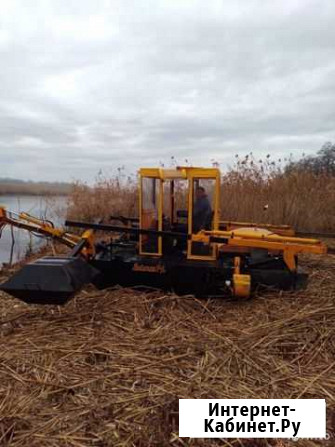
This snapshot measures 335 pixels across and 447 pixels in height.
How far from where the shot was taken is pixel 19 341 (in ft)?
13.3

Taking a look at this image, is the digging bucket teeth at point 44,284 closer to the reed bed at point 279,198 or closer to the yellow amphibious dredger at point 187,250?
the yellow amphibious dredger at point 187,250

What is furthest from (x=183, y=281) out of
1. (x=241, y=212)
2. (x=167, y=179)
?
(x=241, y=212)

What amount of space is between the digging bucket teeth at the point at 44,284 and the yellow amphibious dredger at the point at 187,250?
0.20 meters

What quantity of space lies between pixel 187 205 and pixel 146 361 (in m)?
2.85

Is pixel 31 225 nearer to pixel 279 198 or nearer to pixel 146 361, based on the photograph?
pixel 146 361

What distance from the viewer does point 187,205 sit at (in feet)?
19.4

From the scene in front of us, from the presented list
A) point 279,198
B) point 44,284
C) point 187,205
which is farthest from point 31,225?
point 279,198

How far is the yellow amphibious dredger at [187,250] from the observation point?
5203mm

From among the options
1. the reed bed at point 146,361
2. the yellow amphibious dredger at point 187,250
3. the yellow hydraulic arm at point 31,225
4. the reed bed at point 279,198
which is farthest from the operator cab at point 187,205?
the reed bed at point 279,198

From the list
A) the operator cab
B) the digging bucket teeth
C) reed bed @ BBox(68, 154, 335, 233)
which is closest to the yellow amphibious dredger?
the operator cab

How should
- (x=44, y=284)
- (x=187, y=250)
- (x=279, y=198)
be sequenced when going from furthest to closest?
(x=279, y=198), (x=187, y=250), (x=44, y=284)

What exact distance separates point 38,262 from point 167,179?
230 centimetres

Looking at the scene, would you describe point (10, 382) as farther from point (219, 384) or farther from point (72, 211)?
point (72, 211)

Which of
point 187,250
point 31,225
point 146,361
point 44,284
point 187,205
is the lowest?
A: point 146,361
